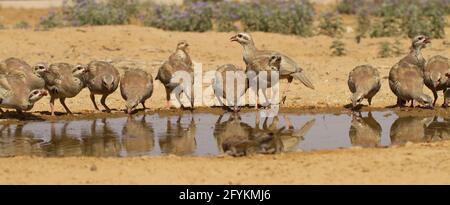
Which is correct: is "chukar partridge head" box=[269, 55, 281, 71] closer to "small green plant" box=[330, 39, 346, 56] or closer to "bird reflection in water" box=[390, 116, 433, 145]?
"bird reflection in water" box=[390, 116, 433, 145]

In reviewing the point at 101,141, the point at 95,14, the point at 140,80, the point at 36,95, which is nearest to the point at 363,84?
the point at 140,80

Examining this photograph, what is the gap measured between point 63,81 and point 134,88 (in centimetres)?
130

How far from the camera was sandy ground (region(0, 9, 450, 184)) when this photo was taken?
11.5 m

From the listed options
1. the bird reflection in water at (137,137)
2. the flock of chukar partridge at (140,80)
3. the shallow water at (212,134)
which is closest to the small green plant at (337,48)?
the flock of chukar partridge at (140,80)

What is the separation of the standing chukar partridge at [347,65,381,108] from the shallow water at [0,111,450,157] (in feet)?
1.21

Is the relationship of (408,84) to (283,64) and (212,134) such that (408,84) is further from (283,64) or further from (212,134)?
(212,134)

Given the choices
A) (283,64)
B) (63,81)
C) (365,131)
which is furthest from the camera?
(283,64)

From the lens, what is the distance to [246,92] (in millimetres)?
19594

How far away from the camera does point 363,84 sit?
1759 centimetres

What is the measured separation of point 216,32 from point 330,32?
382cm

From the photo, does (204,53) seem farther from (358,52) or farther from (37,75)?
(37,75)

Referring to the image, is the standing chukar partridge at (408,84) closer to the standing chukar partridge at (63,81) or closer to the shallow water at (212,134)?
the shallow water at (212,134)

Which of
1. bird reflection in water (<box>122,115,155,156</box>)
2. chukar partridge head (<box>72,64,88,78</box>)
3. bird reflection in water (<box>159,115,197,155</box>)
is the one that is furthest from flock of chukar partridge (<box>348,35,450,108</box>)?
chukar partridge head (<box>72,64,88,78</box>)

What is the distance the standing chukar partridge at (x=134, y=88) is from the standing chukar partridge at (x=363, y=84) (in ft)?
12.5
